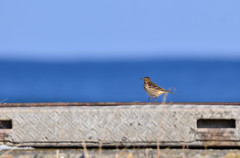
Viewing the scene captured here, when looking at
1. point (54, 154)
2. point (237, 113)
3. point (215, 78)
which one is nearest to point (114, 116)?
point (54, 154)

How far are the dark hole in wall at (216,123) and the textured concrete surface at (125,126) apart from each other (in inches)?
2.9

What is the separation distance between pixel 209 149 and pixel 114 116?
3.64 feet

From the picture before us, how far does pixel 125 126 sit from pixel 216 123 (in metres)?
1.02

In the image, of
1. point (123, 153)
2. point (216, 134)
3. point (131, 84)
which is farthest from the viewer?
point (131, 84)

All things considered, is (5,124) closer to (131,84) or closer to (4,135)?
(4,135)

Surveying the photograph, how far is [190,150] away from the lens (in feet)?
22.5

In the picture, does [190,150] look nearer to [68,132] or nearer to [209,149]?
[209,149]

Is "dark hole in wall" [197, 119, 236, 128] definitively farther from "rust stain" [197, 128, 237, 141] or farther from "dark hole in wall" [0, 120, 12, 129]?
"dark hole in wall" [0, 120, 12, 129]

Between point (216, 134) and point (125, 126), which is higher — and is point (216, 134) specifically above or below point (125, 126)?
below

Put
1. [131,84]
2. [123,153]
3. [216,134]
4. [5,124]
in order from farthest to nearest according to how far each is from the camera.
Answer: [131,84] < [5,124] < [216,134] < [123,153]

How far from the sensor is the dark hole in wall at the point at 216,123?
7.04 metres

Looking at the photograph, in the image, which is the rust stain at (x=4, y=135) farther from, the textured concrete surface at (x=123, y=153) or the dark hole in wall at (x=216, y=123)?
the dark hole in wall at (x=216, y=123)

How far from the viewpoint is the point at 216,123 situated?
7.06m

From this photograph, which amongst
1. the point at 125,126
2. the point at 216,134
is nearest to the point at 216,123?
the point at 216,134
